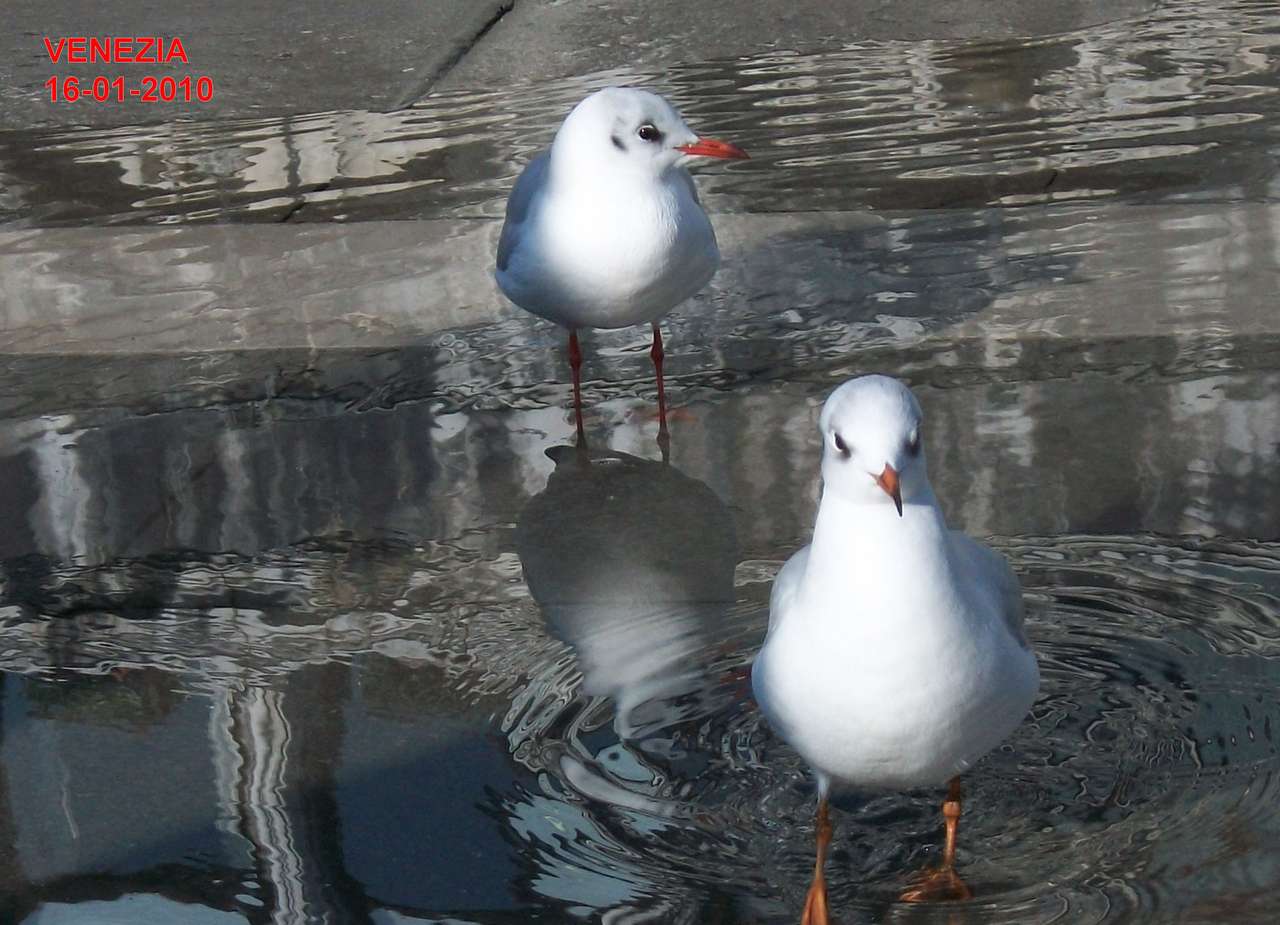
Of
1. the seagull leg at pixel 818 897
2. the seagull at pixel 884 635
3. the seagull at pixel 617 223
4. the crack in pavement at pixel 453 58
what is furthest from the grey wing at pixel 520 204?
the crack in pavement at pixel 453 58

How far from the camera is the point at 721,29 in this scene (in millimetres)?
9727

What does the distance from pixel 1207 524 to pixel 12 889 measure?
2.96 m

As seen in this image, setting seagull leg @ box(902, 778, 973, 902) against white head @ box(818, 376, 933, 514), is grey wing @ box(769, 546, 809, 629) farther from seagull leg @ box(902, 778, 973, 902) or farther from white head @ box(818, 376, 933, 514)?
seagull leg @ box(902, 778, 973, 902)

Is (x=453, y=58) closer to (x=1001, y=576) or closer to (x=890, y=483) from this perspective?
(x=1001, y=576)

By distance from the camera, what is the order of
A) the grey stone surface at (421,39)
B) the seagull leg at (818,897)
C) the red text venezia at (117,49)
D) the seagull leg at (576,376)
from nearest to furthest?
the seagull leg at (818,897) < the seagull leg at (576,376) < the grey stone surface at (421,39) < the red text venezia at (117,49)

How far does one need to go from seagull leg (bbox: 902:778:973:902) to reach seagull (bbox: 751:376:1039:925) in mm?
145

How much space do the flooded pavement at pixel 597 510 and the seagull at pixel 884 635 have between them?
0.33 m

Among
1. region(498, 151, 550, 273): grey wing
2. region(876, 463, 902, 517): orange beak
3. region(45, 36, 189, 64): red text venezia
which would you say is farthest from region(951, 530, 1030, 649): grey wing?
region(45, 36, 189, 64): red text venezia

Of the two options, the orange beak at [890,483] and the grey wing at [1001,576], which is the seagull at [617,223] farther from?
the orange beak at [890,483]

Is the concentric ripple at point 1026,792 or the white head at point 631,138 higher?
the white head at point 631,138

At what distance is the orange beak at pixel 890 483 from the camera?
110 inches

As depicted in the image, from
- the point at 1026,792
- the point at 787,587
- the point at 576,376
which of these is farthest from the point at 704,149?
the point at 1026,792

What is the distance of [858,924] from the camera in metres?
3.08

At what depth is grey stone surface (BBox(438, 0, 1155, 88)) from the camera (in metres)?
9.32
